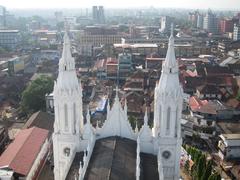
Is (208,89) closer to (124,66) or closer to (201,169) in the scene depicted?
(124,66)

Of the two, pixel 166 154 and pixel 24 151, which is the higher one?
pixel 166 154

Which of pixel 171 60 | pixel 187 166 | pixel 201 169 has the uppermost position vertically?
pixel 171 60

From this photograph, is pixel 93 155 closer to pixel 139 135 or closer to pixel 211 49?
pixel 139 135

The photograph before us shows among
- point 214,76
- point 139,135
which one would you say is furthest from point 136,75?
point 139,135

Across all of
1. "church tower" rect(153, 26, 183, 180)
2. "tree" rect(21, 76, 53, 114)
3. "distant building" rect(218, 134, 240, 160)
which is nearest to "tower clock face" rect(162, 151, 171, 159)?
"church tower" rect(153, 26, 183, 180)

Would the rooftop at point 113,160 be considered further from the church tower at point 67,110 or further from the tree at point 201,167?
the tree at point 201,167

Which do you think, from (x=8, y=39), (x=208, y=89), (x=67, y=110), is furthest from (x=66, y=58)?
(x=8, y=39)

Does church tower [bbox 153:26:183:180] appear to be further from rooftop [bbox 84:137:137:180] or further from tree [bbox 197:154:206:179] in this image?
tree [bbox 197:154:206:179]

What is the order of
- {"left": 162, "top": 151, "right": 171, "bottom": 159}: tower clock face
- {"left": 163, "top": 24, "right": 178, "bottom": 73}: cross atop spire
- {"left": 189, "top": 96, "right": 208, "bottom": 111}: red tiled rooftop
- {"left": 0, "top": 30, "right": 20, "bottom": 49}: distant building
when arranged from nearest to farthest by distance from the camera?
{"left": 163, "top": 24, "right": 178, "bottom": 73}: cross atop spire, {"left": 162, "top": 151, "right": 171, "bottom": 159}: tower clock face, {"left": 189, "top": 96, "right": 208, "bottom": 111}: red tiled rooftop, {"left": 0, "top": 30, "right": 20, "bottom": 49}: distant building
